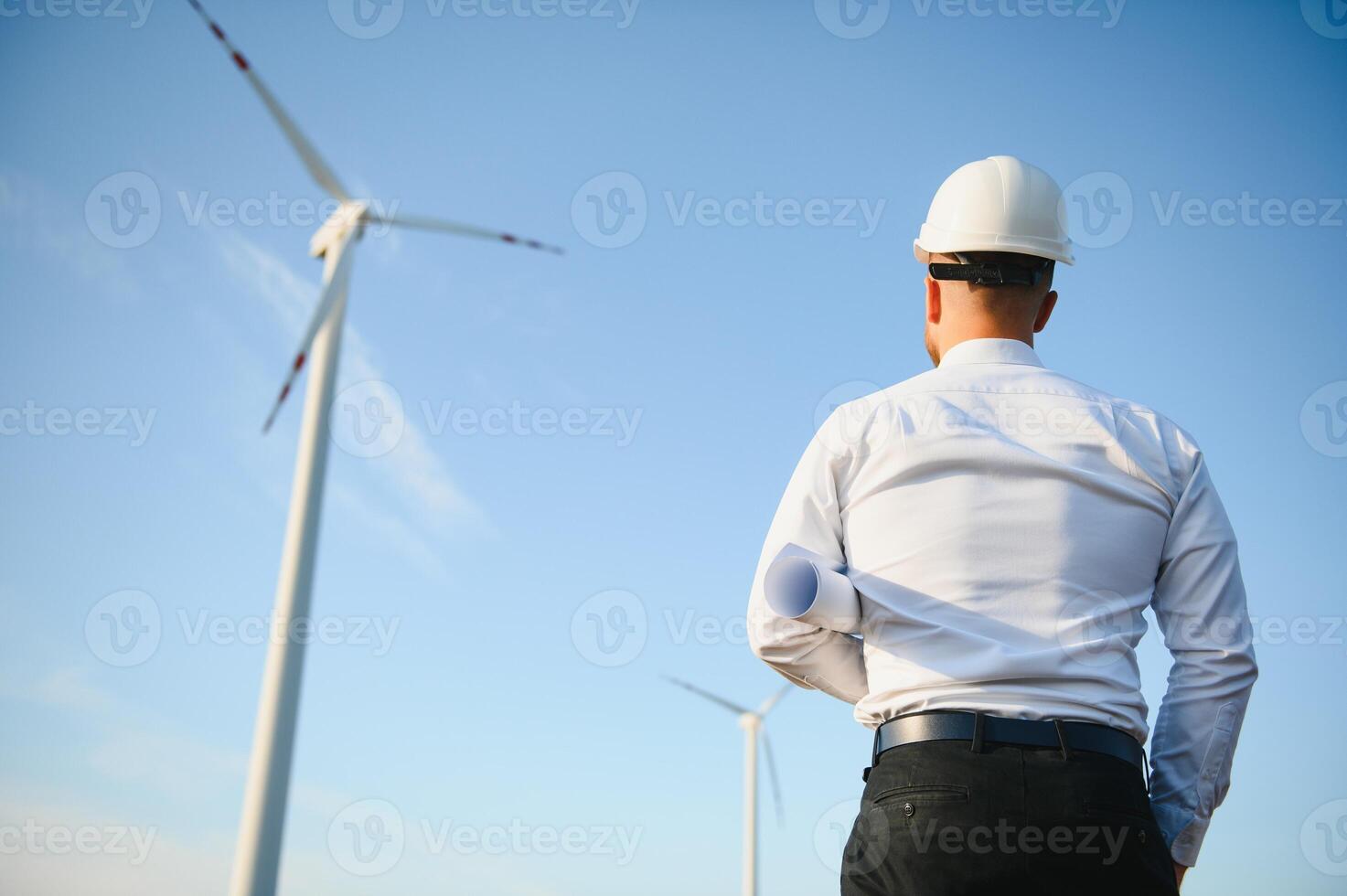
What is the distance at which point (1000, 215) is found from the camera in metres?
4.47

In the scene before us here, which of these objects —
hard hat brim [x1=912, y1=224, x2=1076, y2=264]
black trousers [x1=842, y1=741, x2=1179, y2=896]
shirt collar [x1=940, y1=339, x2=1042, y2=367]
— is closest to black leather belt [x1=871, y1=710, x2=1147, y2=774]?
black trousers [x1=842, y1=741, x2=1179, y2=896]

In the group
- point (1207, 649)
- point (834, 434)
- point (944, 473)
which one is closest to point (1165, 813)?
point (1207, 649)

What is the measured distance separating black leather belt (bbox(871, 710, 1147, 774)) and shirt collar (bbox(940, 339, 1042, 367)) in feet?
4.50

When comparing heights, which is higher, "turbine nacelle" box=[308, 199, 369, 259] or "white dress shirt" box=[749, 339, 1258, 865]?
"turbine nacelle" box=[308, 199, 369, 259]

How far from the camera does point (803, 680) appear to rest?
4.18 m

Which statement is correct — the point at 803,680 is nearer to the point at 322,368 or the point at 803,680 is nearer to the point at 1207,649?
the point at 1207,649

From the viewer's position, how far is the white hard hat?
14.6ft

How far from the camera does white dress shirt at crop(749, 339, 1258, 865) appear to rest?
3646mm

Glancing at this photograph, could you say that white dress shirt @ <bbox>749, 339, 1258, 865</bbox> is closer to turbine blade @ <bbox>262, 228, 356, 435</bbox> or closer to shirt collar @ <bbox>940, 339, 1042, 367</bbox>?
shirt collar @ <bbox>940, 339, 1042, 367</bbox>

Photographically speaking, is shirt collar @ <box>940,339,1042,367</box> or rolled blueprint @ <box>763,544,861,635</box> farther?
shirt collar @ <box>940,339,1042,367</box>

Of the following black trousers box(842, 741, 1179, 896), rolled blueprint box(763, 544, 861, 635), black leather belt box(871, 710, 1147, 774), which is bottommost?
black trousers box(842, 741, 1179, 896)

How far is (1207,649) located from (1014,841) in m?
1.24

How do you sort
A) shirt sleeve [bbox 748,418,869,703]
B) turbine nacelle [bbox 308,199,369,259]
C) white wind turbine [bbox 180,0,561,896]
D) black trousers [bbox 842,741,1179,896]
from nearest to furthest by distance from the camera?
black trousers [bbox 842,741,1179,896], shirt sleeve [bbox 748,418,869,703], white wind turbine [bbox 180,0,561,896], turbine nacelle [bbox 308,199,369,259]

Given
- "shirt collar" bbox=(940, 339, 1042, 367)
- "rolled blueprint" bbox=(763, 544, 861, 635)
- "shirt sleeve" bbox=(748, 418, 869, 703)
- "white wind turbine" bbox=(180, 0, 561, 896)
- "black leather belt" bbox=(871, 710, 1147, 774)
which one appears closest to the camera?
"black leather belt" bbox=(871, 710, 1147, 774)
